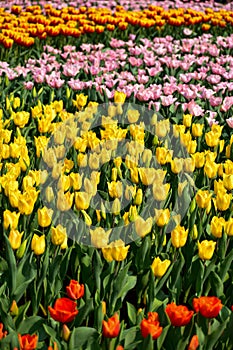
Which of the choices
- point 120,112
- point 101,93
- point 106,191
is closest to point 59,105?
point 120,112

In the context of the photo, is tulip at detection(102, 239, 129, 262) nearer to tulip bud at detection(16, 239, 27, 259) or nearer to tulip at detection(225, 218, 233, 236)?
tulip bud at detection(16, 239, 27, 259)

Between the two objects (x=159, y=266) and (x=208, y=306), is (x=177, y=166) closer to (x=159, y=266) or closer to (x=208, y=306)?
(x=159, y=266)

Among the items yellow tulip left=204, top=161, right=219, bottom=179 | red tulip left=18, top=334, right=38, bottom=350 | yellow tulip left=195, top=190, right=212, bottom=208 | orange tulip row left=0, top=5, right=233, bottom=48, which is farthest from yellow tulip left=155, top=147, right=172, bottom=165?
orange tulip row left=0, top=5, right=233, bottom=48

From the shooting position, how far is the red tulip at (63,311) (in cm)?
197

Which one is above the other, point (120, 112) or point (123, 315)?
point (120, 112)

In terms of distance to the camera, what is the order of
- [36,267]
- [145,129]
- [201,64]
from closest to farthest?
[36,267] → [145,129] → [201,64]

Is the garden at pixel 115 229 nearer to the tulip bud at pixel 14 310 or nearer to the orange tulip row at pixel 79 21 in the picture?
the tulip bud at pixel 14 310

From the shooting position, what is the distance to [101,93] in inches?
214

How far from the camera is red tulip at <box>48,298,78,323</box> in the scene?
6.45 ft

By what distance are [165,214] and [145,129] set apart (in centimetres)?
167

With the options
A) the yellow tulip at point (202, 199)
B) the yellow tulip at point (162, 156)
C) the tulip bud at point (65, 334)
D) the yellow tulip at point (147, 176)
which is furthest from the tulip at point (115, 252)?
the yellow tulip at point (162, 156)

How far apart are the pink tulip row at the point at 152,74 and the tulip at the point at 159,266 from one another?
224 cm

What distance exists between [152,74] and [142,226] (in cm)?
360

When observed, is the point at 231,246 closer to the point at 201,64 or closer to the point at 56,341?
the point at 56,341
